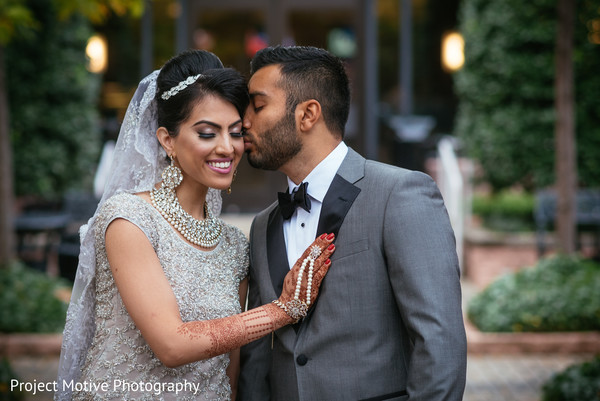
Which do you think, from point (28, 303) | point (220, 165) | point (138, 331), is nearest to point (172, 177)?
point (220, 165)

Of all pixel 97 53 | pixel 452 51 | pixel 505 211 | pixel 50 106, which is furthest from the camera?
pixel 452 51

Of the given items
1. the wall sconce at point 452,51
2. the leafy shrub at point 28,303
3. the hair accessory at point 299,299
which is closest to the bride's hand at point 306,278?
the hair accessory at point 299,299

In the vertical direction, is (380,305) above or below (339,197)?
below

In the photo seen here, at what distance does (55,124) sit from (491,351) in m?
7.81

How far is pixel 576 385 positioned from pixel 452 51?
10040 millimetres

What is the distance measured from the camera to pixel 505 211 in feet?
43.6

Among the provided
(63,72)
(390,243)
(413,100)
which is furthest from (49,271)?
(390,243)

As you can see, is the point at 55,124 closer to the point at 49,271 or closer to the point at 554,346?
the point at 49,271

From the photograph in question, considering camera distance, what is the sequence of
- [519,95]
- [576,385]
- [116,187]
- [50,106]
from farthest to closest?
[519,95] → [50,106] → [576,385] → [116,187]

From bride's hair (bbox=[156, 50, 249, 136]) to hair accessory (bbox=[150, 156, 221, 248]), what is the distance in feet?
0.65

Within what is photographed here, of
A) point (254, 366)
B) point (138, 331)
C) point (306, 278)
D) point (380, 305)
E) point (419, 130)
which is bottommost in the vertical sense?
point (254, 366)

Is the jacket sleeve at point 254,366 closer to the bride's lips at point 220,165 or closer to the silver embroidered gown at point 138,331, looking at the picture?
the silver embroidered gown at point 138,331

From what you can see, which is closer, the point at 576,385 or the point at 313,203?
the point at 313,203

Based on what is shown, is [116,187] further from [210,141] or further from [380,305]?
[380,305]
